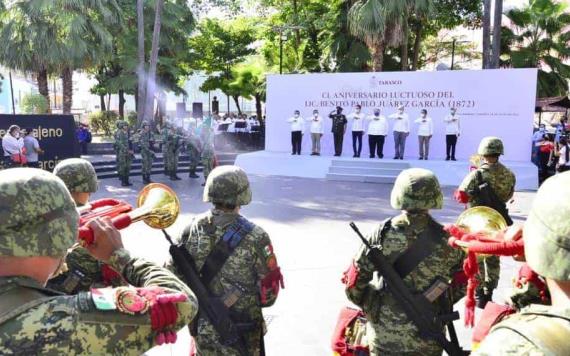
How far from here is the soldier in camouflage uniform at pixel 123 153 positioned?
47.6 ft

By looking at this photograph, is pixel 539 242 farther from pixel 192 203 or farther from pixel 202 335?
pixel 192 203

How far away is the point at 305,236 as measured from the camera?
29.0 feet

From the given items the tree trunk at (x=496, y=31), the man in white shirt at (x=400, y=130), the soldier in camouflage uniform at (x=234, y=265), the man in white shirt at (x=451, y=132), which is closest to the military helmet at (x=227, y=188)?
the soldier in camouflage uniform at (x=234, y=265)

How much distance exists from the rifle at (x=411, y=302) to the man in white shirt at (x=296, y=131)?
48.2 feet

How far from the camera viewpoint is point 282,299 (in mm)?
6016

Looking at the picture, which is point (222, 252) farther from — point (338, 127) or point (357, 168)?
point (338, 127)

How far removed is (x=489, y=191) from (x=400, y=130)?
10549 millimetres

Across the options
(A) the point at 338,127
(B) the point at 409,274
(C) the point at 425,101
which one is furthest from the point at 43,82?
(B) the point at 409,274

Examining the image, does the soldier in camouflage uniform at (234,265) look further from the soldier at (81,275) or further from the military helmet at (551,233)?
the military helmet at (551,233)

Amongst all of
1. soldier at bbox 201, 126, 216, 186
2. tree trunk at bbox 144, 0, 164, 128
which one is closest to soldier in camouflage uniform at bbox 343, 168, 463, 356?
soldier at bbox 201, 126, 216, 186

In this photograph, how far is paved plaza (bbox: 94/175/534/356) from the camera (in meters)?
5.16

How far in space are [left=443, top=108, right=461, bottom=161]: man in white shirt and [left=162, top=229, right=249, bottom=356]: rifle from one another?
534 inches

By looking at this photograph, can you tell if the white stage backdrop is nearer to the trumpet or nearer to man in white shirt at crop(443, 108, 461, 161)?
man in white shirt at crop(443, 108, 461, 161)

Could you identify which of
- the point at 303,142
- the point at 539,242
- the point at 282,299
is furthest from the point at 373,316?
the point at 303,142
